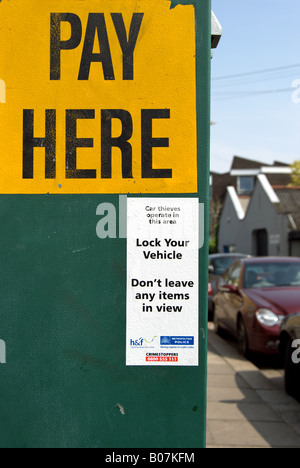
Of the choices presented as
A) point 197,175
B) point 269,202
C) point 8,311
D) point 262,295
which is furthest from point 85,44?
point 269,202

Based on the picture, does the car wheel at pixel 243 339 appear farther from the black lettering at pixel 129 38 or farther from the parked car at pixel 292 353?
the black lettering at pixel 129 38

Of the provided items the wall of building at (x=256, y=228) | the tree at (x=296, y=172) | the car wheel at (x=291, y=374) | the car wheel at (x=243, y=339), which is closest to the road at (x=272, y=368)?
the car wheel at (x=243, y=339)

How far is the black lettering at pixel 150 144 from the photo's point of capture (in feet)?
6.53

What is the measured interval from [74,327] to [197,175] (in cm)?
66

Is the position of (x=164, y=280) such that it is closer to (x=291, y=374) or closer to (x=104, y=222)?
(x=104, y=222)

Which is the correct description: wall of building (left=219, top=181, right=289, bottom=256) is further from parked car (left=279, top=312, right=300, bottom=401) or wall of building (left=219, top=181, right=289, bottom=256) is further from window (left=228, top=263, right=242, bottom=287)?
parked car (left=279, top=312, right=300, bottom=401)

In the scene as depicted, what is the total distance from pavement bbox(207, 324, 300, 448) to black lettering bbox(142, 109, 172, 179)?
3618mm

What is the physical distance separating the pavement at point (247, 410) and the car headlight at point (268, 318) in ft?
2.29

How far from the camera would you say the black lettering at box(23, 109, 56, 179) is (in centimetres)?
201

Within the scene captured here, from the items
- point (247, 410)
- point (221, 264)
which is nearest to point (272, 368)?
point (247, 410)

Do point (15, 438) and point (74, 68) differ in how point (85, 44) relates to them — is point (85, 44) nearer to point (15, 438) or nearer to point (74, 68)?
point (74, 68)

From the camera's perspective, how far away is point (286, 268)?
10.0 m

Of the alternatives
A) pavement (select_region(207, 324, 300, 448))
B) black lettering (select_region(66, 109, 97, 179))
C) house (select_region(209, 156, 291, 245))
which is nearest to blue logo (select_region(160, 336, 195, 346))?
black lettering (select_region(66, 109, 97, 179))

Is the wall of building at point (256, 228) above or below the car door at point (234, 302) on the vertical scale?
above
